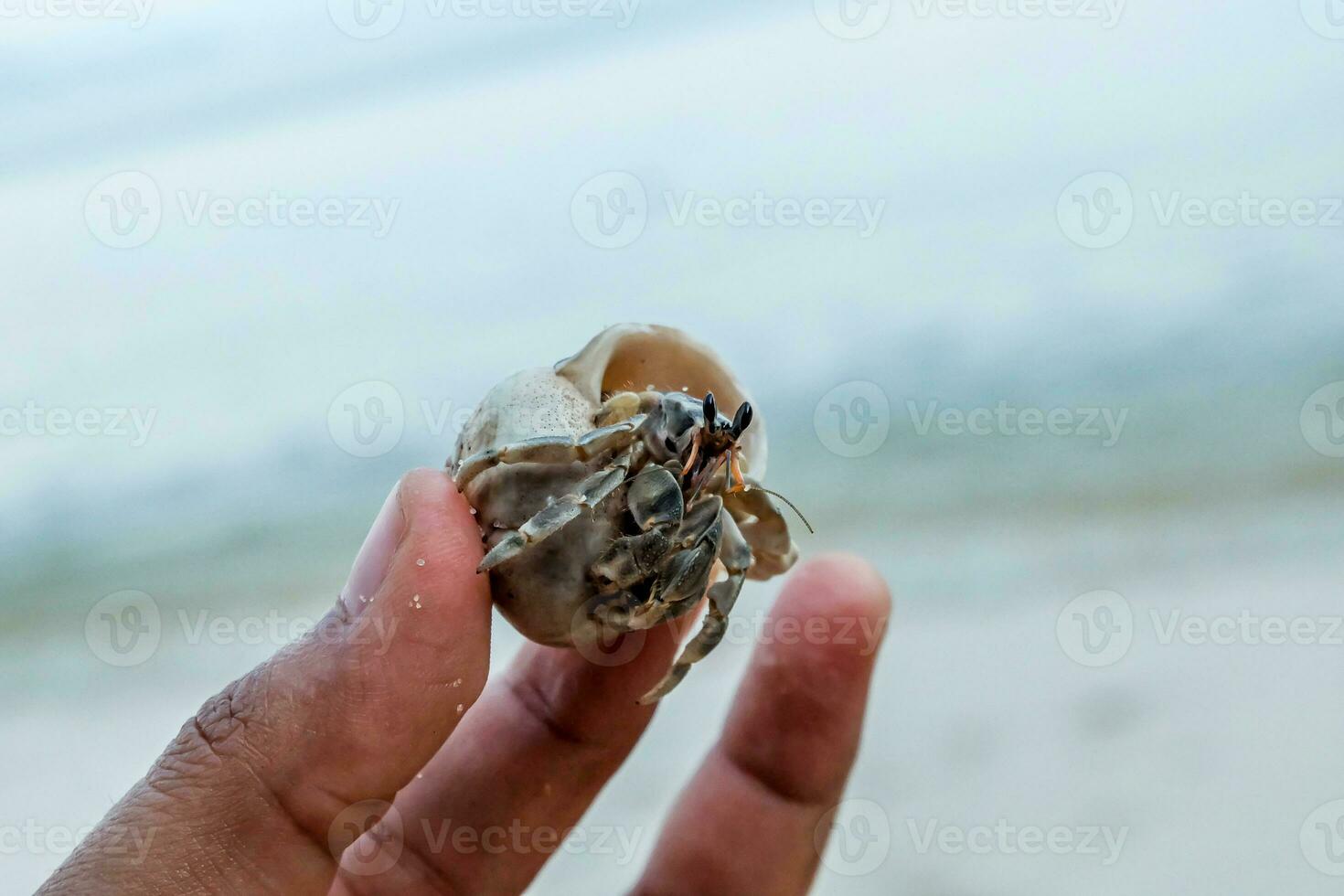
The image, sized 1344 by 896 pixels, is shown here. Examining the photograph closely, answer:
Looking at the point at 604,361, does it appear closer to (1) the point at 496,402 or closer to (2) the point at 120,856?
(1) the point at 496,402

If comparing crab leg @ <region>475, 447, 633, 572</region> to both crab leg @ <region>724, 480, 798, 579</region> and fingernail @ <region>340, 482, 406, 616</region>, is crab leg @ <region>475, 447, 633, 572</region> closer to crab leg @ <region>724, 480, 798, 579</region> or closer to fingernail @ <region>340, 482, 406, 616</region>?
fingernail @ <region>340, 482, 406, 616</region>

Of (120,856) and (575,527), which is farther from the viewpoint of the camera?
(575,527)

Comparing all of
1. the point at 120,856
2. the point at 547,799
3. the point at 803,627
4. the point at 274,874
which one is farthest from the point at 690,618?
the point at 120,856

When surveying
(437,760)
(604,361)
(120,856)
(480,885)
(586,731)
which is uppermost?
(604,361)

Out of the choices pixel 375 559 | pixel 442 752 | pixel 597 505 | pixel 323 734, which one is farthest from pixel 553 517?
pixel 442 752

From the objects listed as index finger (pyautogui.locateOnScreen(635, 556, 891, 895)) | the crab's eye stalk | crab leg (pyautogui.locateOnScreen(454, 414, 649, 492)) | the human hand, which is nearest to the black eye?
the crab's eye stalk
